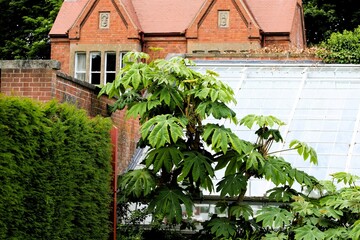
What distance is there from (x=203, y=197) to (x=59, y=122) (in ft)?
12.4

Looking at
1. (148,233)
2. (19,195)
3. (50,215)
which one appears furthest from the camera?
(148,233)

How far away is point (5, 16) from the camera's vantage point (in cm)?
4569

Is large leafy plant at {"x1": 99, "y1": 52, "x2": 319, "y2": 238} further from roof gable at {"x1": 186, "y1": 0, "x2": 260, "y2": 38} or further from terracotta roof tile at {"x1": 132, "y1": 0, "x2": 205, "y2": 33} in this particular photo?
terracotta roof tile at {"x1": 132, "y1": 0, "x2": 205, "y2": 33}

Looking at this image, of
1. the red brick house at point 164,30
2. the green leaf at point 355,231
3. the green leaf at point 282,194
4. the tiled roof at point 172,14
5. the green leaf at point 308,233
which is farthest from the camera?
the tiled roof at point 172,14

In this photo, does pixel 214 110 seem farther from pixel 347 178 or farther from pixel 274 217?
pixel 347 178

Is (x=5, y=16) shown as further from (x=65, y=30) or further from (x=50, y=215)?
(x=50, y=215)

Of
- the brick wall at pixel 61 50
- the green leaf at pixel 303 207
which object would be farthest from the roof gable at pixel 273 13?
the green leaf at pixel 303 207

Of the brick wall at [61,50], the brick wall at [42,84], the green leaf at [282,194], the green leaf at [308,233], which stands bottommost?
the green leaf at [308,233]

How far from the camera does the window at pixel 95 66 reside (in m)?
39.2

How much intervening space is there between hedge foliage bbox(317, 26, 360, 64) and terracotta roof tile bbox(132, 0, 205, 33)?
Answer: 1449 cm

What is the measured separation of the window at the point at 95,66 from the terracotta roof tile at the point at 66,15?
1.62 meters

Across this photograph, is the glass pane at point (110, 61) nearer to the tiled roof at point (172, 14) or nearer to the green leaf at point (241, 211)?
the tiled roof at point (172, 14)

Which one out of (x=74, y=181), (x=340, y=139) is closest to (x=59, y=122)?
(x=74, y=181)

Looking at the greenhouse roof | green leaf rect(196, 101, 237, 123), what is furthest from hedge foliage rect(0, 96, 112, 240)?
the greenhouse roof
